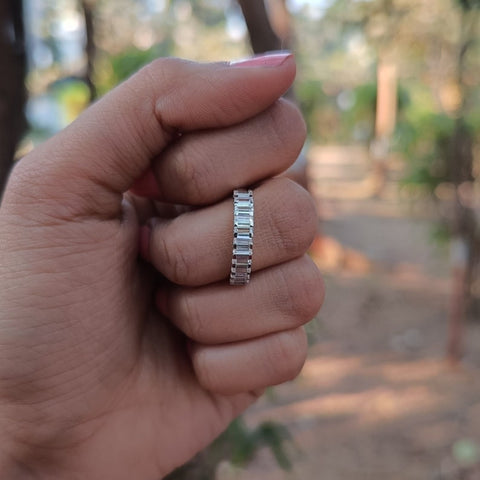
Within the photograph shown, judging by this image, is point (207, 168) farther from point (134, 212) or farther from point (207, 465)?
point (207, 465)

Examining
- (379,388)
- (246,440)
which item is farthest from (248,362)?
(379,388)

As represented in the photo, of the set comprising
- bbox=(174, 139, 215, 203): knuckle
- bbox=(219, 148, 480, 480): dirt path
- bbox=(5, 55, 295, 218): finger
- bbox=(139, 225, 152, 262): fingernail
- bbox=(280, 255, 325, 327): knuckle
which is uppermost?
bbox=(5, 55, 295, 218): finger

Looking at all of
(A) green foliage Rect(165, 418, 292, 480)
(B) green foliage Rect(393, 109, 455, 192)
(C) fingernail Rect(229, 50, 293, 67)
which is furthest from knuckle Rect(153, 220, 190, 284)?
(B) green foliage Rect(393, 109, 455, 192)

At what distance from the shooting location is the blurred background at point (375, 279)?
6.23ft

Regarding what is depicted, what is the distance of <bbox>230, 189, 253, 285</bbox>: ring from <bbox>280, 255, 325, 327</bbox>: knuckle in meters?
0.09

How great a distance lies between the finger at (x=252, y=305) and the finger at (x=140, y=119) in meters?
0.25

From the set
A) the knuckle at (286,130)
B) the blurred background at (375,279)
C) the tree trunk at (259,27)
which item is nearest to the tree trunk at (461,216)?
the blurred background at (375,279)

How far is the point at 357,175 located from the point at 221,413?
635 inches

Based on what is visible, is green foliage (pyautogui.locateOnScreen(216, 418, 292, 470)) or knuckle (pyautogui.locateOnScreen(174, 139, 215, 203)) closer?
knuckle (pyautogui.locateOnScreen(174, 139, 215, 203))

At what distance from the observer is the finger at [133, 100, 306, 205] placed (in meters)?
0.88

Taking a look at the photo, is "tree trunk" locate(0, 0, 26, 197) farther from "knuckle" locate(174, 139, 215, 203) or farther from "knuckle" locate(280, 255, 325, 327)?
"knuckle" locate(280, 255, 325, 327)

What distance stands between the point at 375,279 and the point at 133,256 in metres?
6.11

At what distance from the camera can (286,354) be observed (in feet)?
3.15

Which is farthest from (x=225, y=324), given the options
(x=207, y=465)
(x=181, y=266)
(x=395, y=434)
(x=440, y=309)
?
(x=440, y=309)
